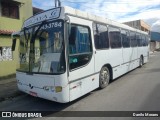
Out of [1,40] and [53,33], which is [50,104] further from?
[1,40]

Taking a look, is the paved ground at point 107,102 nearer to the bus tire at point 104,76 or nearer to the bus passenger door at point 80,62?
the bus tire at point 104,76

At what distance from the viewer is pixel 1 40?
12.9 m

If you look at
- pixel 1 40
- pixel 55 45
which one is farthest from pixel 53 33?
pixel 1 40

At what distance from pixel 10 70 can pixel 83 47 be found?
848cm

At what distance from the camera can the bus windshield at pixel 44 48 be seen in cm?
575

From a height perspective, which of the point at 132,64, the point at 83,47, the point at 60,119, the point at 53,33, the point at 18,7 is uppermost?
the point at 18,7

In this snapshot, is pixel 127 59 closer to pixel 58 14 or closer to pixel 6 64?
pixel 58 14

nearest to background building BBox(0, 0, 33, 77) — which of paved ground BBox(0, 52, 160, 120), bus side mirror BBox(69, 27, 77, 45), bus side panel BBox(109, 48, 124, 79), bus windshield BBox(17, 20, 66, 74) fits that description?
paved ground BBox(0, 52, 160, 120)

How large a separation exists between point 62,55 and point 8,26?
9272 mm

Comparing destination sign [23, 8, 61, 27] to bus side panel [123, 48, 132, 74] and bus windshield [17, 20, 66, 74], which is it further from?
bus side panel [123, 48, 132, 74]

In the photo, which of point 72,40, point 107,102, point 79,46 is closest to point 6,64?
point 79,46

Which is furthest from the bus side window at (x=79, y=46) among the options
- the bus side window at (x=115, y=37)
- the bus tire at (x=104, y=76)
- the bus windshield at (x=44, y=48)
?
the bus side window at (x=115, y=37)

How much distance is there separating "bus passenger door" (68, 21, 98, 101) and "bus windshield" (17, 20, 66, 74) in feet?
1.12

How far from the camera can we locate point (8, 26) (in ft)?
44.7
